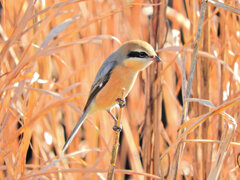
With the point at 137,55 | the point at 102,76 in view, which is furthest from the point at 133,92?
the point at 137,55

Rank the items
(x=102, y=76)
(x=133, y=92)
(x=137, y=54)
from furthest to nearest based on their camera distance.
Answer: (x=133, y=92) < (x=102, y=76) < (x=137, y=54)

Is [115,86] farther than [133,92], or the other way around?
[133,92]

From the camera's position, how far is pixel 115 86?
180 cm

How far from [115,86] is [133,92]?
79 centimetres

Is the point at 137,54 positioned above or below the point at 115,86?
above

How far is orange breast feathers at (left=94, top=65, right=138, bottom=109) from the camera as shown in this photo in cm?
178

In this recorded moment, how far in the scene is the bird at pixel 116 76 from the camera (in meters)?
1.70

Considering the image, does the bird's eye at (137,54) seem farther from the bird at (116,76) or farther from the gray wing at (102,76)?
the gray wing at (102,76)

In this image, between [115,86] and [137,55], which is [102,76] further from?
[137,55]

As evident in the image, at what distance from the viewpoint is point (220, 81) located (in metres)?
1.66

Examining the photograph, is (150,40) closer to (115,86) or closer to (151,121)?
(115,86)

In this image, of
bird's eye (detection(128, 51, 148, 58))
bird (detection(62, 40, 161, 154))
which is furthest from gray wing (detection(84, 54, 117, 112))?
bird's eye (detection(128, 51, 148, 58))

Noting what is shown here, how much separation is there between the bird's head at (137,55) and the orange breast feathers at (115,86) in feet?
0.14

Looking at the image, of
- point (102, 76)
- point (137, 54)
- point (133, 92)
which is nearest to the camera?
point (137, 54)
